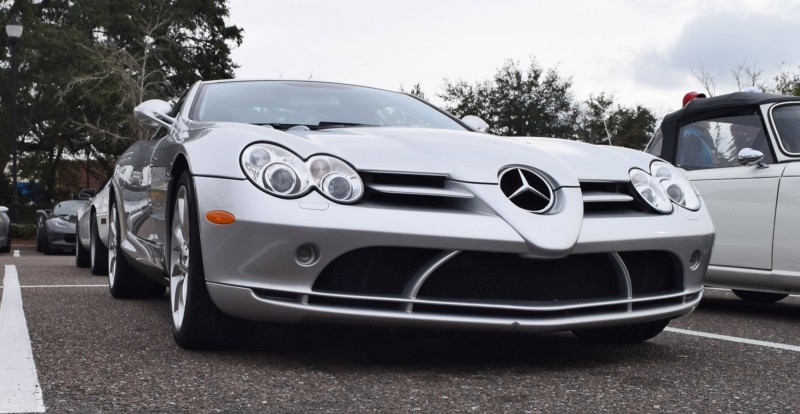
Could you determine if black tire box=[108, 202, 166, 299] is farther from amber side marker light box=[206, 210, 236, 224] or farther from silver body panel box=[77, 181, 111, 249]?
amber side marker light box=[206, 210, 236, 224]

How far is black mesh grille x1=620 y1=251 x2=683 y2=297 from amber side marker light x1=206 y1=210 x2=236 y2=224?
1.50 m

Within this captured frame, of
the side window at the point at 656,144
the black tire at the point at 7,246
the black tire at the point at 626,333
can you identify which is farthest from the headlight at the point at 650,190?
the black tire at the point at 7,246

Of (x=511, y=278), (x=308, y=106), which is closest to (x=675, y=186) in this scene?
(x=511, y=278)

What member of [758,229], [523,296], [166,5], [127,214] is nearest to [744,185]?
[758,229]

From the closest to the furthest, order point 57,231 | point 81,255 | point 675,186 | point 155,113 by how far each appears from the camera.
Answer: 1. point 675,186
2. point 155,113
3. point 81,255
4. point 57,231

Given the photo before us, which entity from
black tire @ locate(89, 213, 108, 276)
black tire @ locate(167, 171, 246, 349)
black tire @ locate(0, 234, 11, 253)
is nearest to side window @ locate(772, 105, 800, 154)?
black tire @ locate(167, 171, 246, 349)

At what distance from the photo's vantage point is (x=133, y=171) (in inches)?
217

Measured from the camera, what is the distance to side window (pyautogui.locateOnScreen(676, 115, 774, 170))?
6.18 m

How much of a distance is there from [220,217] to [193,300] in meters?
0.43

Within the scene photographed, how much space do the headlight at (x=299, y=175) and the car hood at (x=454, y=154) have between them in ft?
0.16

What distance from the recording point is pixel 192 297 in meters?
3.69

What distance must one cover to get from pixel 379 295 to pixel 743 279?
134 inches

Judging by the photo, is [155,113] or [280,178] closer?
[280,178]

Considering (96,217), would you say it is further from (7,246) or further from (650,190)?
(7,246)
